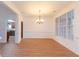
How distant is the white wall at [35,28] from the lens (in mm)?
10492

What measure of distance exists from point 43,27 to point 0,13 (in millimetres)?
3967

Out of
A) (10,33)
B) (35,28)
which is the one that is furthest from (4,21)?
(35,28)

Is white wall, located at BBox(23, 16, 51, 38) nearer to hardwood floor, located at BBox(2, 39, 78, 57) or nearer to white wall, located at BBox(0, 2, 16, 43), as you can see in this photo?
white wall, located at BBox(0, 2, 16, 43)

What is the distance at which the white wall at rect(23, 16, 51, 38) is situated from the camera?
1049 cm

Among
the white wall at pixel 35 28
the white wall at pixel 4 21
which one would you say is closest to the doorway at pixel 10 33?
the white wall at pixel 4 21

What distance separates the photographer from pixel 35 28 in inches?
419

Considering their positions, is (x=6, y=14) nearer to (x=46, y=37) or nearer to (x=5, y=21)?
(x=5, y=21)

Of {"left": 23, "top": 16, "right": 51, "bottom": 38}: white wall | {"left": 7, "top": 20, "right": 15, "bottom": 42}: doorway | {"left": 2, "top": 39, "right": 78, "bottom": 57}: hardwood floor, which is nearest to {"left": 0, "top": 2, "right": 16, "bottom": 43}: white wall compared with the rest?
{"left": 7, "top": 20, "right": 15, "bottom": 42}: doorway

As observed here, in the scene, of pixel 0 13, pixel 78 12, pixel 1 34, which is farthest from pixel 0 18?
pixel 78 12

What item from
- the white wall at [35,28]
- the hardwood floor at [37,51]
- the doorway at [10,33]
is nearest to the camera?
the hardwood floor at [37,51]

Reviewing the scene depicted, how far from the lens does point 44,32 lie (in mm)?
10695

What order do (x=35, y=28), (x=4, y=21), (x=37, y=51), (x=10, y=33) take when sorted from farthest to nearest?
(x=35, y=28) → (x=10, y=33) → (x=4, y=21) → (x=37, y=51)

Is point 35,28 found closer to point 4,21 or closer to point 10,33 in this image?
point 10,33

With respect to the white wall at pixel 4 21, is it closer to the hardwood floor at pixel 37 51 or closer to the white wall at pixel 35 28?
the hardwood floor at pixel 37 51
